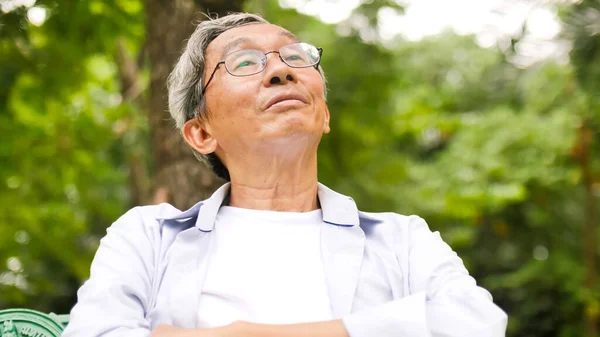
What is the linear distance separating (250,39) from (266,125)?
0.35 metres

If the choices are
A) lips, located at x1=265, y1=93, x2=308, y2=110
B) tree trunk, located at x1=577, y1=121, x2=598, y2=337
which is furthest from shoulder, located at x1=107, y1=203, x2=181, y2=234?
tree trunk, located at x1=577, y1=121, x2=598, y2=337

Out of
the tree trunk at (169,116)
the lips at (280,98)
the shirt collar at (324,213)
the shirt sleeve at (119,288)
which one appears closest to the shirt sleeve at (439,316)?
the shirt collar at (324,213)

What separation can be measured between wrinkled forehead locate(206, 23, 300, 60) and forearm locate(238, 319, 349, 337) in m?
0.97

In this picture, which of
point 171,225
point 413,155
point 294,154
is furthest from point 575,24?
point 413,155

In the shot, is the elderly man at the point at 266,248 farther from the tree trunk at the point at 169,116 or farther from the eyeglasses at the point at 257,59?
the tree trunk at the point at 169,116

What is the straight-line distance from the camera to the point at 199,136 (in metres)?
2.27

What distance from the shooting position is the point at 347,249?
6.28 ft

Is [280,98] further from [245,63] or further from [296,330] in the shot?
[296,330]

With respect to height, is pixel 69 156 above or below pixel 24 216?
above

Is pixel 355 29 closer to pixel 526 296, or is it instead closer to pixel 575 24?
pixel 575 24

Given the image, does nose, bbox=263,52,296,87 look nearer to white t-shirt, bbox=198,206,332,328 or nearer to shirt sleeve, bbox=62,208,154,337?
white t-shirt, bbox=198,206,332,328

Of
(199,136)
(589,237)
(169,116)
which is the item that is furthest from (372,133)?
(589,237)

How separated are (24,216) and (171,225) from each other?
3862mm

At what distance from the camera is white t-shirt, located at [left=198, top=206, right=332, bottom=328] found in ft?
5.91
